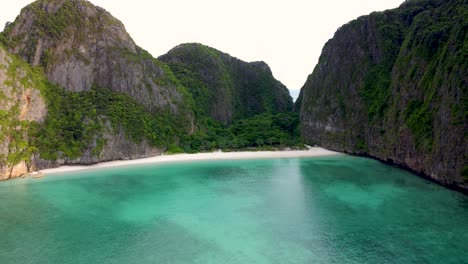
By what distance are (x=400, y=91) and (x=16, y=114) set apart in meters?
53.0

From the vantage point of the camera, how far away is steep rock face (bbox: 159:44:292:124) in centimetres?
9162

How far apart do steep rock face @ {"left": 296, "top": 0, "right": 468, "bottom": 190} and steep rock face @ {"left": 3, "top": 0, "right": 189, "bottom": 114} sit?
104ft

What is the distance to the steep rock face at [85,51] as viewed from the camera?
2265 inches

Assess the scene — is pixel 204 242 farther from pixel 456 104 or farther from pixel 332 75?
pixel 332 75

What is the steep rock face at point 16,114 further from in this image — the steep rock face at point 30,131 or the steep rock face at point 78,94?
the steep rock face at point 78,94

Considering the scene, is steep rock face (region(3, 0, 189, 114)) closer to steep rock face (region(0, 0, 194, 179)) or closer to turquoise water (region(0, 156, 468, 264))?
steep rock face (region(0, 0, 194, 179))

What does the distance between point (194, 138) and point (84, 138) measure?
905 inches

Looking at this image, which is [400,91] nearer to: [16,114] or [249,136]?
[249,136]

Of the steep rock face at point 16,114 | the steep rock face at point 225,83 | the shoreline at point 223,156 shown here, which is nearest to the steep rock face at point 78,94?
the steep rock face at point 16,114

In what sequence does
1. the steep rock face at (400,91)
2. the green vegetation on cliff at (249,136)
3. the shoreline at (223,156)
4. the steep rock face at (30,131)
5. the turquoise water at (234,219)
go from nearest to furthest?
the turquoise water at (234,219)
the steep rock face at (400,91)
the steep rock face at (30,131)
the shoreline at (223,156)
the green vegetation on cliff at (249,136)

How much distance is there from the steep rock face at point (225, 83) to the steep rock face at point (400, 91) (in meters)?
23.1

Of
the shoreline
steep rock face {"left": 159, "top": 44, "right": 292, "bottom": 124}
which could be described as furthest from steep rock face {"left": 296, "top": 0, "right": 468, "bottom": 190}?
steep rock face {"left": 159, "top": 44, "right": 292, "bottom": 124}

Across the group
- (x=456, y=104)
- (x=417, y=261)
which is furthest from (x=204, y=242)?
(x=456, y=104)

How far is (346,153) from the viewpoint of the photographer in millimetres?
63531
